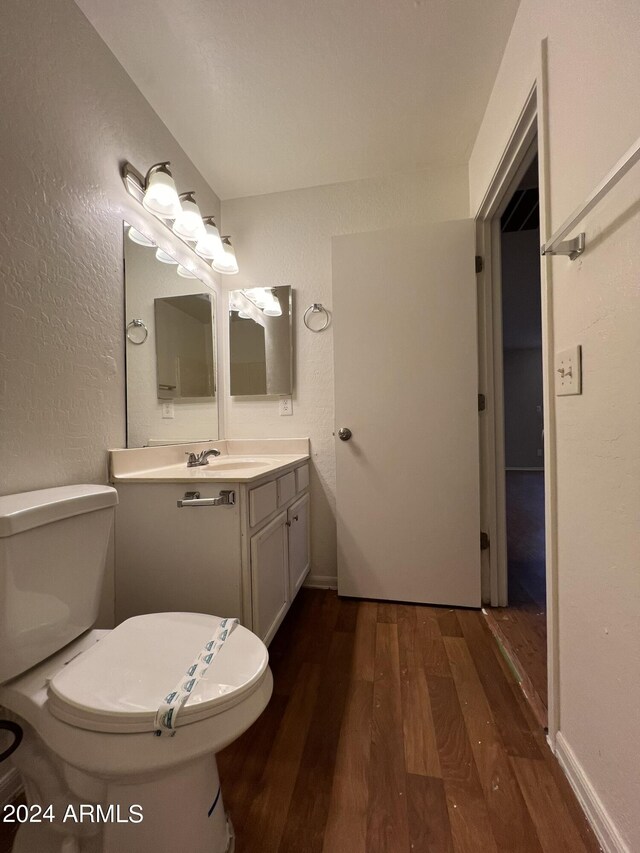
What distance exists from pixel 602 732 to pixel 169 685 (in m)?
0.94

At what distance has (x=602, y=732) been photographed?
0.74 meters

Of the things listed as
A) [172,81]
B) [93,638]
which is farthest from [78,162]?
[93,638]

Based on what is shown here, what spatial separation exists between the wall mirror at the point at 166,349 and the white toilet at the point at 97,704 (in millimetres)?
604

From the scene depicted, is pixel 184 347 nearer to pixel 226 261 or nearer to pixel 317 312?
pixel 226 261

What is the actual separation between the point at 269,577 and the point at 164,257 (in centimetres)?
149

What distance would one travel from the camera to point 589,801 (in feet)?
2.55

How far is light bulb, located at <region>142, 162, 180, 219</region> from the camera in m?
1.34

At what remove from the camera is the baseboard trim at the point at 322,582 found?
1914mm

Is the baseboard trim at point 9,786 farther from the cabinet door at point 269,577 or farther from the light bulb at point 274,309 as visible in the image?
the light bulb at point 274,309

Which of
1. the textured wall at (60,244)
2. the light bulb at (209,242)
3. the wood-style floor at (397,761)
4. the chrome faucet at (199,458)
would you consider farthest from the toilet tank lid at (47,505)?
the light bulb at (209,242)

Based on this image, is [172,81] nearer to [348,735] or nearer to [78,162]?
[78,162]

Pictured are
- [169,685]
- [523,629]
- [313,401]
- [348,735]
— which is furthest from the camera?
[313,401]

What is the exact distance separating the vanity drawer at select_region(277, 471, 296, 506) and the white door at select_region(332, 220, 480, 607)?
30 centimetres

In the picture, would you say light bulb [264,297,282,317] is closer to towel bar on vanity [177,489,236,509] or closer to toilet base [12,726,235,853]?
towel bar on vanity [177,489,236,509]
